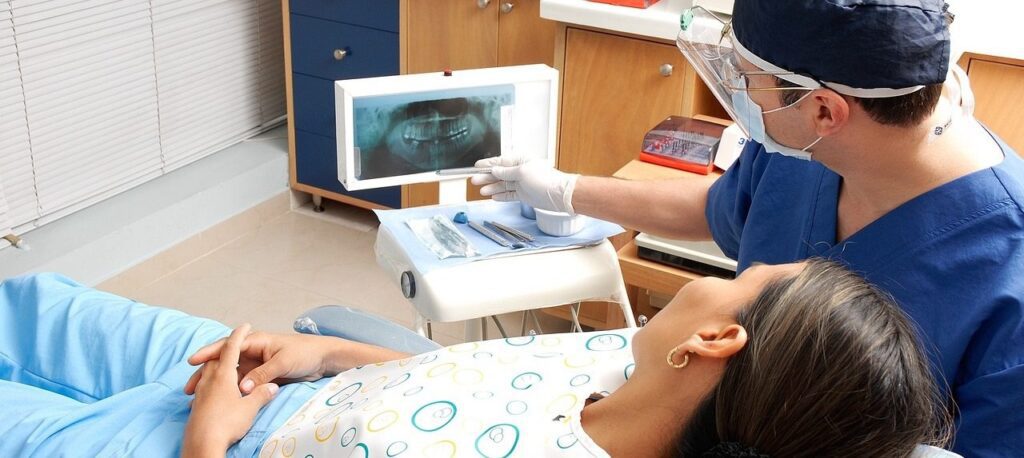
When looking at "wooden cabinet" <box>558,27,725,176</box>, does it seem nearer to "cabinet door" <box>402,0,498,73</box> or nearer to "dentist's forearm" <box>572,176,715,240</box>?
"cabinet door" <box>402,0,498,73</box>

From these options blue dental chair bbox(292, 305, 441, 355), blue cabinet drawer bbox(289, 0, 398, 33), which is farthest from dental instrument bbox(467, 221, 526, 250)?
blue cabinet drawer bbox(289, 0, 398, 33)

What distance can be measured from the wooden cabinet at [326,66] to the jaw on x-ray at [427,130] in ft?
4.25

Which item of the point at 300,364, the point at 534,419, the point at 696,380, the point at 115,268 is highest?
the point at 696,380

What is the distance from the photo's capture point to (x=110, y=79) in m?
3.04

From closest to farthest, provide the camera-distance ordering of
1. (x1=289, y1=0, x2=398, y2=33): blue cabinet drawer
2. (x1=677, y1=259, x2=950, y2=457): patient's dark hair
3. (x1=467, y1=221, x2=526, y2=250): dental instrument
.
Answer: (x1=677, y1=259, x2=950, y2=457): patient's dark hair → (x1=467, y1=221, x2=526, y2=250): dental instrument → (x1=289, y1=0, x2=398, y2=33): blue cabinet drawer

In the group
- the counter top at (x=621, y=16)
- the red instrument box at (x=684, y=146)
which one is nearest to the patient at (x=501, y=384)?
the red instrument box at (x=684, y=146)

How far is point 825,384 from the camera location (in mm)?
967

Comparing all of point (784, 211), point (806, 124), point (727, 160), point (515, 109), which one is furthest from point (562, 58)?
point (806, 124)

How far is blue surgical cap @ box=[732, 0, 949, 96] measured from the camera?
116cm

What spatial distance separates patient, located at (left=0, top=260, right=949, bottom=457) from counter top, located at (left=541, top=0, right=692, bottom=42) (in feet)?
3.93

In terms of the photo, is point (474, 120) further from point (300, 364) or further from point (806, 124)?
point (806, 124)

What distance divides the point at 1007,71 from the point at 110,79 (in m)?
2.42

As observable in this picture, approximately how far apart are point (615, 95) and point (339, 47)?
1.04 metres

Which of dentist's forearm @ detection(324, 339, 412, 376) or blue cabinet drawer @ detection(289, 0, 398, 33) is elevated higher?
blue cabinet drawer @ detection(289, 0, 398, 33)
